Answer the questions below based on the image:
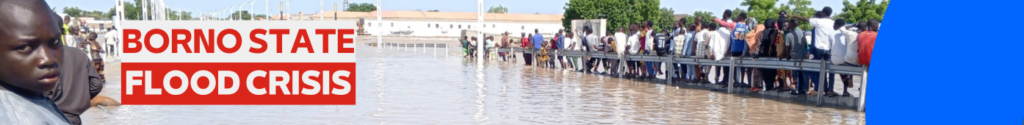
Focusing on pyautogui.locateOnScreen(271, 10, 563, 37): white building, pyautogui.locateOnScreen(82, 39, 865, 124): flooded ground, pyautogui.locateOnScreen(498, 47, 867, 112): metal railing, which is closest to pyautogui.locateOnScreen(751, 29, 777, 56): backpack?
pyautogui.locateOnScreen(498, 47, 867, 112): metal railing

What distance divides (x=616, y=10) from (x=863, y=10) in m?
27.0

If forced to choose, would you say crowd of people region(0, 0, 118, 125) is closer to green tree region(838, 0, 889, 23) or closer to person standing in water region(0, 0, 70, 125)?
person standing in water region(0, 0, 70, 125)

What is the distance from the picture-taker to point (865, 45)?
36.7ft

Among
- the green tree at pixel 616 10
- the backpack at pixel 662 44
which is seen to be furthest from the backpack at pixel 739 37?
the green tree at pixel 616 10

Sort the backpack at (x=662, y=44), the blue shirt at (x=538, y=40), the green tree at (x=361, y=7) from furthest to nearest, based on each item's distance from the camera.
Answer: the green tree at (x=361, y=7)
the blue shirt at (x=538, y=40)
the backpack at (x=662, y=44)

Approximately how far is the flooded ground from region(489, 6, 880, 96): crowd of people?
50 cm

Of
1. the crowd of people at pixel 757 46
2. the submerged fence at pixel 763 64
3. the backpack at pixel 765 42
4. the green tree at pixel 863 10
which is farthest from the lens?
the green tree at pixel 863 10

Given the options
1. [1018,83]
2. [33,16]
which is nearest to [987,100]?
[1018,83]

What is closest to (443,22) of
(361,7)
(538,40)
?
(361,7)

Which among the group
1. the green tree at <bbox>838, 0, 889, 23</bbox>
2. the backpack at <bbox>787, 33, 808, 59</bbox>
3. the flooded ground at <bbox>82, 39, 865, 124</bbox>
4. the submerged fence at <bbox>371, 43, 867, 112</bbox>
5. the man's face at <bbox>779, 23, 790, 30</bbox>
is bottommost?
the flooded ground at <bbox>82, 39, 865, 124</bbox>

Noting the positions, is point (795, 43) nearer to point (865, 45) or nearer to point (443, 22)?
point (865, 45)

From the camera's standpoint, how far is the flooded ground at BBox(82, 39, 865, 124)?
35.8ft

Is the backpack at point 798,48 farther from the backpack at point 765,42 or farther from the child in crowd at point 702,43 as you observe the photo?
the child in crowd at point 702,43

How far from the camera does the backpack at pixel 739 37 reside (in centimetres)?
1516
